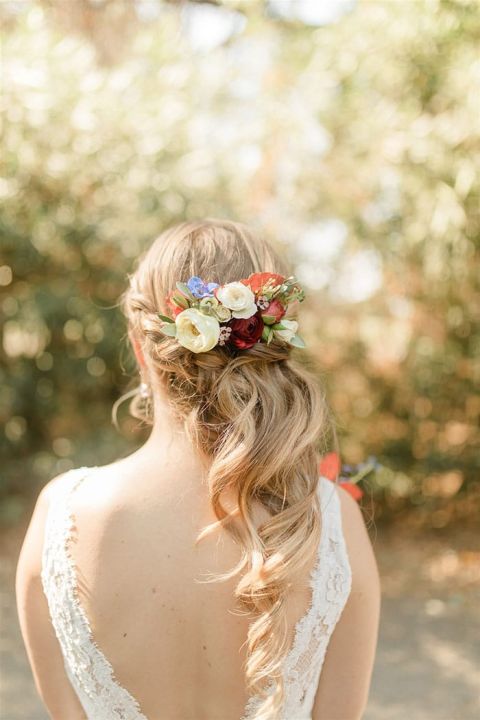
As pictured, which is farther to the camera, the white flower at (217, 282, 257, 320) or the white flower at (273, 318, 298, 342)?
the white flower at (273, 318, 298, 342)

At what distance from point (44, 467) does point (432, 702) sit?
334cm

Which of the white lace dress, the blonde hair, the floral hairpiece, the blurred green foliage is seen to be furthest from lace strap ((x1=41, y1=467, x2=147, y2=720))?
the blurred green foliage

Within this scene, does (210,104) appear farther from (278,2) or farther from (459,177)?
(459,177)

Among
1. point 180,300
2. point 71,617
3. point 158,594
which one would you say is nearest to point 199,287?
point 180,300

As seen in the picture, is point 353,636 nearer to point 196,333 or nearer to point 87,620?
point 87,620

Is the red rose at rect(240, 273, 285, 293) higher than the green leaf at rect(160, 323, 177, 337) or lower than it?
higher

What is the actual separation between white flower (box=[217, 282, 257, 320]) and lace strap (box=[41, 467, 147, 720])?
1.44ft

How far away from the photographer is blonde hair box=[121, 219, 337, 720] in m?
1.32

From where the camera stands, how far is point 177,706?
4.48 ft

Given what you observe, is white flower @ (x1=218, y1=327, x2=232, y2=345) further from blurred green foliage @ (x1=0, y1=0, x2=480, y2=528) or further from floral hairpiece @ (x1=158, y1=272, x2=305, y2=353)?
blurred green foliage @ (x1=0, y1=0, x2=480, y2=528)

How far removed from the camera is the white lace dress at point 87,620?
1.35m

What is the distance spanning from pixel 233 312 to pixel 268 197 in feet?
15.5

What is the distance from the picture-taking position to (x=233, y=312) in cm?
138

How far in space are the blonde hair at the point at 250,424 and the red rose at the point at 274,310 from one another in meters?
0.06
